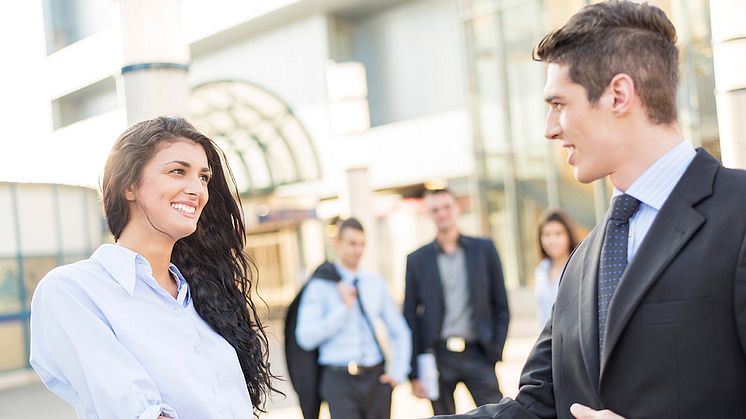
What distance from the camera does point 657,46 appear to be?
76.9 inches

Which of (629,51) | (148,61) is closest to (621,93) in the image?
(629,51)

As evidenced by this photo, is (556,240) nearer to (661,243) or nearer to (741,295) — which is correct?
(661,243)

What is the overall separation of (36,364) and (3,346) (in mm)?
11617

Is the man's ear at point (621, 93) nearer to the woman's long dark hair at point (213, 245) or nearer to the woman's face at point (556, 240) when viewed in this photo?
the woman's long dark hair at point (213, 245)

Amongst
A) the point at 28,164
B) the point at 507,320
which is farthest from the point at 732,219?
the point at 28,164

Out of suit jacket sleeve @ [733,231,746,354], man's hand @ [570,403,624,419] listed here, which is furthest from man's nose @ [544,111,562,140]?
man's hand @ [570,403,624,419]

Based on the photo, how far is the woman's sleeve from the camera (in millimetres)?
2199

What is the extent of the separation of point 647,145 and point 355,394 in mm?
4073

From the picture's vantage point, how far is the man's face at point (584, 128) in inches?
78.3

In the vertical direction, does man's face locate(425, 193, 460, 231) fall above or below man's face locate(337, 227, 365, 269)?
above

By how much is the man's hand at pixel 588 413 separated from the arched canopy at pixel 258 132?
85.9ft

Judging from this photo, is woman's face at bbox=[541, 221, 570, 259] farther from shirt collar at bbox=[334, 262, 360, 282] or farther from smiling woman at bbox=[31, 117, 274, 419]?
smiling woman at bbox=[31, 117, 274, 419]

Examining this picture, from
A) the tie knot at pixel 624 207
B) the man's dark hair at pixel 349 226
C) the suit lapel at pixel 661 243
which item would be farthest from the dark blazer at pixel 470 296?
the suit lapel at pixel 661 243

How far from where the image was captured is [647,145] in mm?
1971
